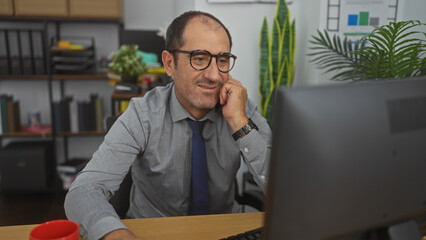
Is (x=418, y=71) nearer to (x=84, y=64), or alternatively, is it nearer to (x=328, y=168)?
(x=328, y=168)

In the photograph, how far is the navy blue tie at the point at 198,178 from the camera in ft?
4.29

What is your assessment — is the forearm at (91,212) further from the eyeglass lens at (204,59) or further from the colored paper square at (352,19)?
the colored paper square at (352,19)

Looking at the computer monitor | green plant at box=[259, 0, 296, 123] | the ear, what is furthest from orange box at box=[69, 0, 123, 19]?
the computer monitor

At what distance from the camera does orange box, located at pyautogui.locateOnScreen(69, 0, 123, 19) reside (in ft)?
9.98

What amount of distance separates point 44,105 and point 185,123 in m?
2.68

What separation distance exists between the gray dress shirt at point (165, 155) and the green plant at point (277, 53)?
0.88 metres

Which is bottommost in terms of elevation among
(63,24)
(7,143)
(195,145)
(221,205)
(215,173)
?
(7,143)

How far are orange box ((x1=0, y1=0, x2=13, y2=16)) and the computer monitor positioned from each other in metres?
3.21

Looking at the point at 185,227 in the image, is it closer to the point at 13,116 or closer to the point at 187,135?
the point at 187,135

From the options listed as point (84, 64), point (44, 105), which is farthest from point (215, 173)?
point (44, 105)

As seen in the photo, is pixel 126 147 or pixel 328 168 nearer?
pixel 328 168

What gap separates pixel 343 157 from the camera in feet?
1.72

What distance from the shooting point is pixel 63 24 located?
337 centimetres

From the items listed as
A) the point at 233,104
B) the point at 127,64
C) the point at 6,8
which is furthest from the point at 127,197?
the point at 6,8
